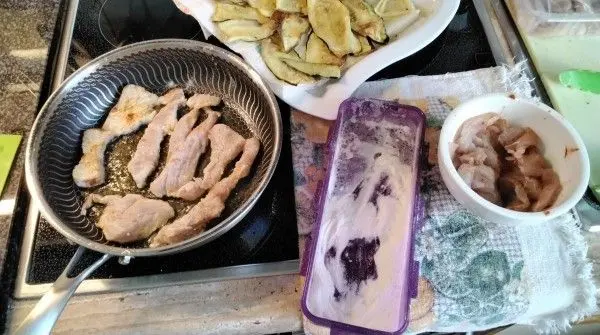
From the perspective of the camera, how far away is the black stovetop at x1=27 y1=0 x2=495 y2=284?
73 cm

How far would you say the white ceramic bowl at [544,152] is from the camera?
644mm

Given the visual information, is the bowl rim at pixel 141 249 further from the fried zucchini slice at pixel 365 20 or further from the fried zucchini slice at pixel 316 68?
the fried zucchini slice at pixel 365 20

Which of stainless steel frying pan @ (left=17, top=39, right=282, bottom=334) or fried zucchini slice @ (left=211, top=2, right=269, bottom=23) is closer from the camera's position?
stainless steel frying pan @ (left=17, top=39, right=282, bottom=334)

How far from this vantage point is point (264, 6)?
89 centimetres

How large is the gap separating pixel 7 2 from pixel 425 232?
101 centimetres

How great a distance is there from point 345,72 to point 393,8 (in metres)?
0.18

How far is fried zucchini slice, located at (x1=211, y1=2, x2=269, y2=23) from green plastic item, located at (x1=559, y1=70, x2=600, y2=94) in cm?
56

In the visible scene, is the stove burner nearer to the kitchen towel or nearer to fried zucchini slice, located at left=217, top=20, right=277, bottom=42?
fried zucchini slice, located at left=217, top=20, right=277, bottom=42

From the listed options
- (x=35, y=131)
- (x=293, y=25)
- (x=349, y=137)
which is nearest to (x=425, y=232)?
(x=349, y=137)

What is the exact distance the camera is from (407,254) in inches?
26.0

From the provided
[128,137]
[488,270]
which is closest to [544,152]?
[488,270]

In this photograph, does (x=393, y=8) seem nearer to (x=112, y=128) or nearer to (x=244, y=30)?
(x=244, y=30)

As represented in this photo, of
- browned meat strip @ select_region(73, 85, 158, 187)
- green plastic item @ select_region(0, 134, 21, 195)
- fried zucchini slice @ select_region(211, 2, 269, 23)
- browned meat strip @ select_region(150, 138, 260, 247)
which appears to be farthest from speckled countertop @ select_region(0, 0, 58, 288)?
fried zucchini slice @ select_region(211, 2, 269, 23)

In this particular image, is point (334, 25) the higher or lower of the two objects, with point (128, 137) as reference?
higher
